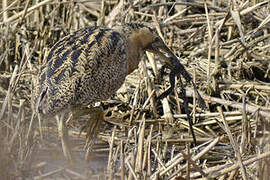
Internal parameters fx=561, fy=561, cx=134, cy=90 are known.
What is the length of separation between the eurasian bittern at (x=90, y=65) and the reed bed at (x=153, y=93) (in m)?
0.26

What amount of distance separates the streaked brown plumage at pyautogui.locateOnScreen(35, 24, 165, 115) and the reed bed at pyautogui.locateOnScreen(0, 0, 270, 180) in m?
0.30

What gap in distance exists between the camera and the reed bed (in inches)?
176

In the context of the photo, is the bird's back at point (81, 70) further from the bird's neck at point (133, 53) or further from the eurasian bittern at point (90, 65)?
the bird's neck at point (133, 53)

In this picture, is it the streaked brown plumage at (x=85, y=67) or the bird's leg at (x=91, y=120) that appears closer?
the streaked brown plumage at (x=85, y=67)

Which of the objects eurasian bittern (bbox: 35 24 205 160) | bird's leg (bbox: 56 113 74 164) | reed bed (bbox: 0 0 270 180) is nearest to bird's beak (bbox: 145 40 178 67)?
eurasian bittern (bbox: 35 24 205 160)

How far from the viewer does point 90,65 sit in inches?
187

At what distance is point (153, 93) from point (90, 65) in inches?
40.0

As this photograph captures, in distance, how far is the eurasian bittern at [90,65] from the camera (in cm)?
449

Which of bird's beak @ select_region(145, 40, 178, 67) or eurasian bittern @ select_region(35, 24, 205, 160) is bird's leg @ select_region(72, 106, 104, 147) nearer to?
eurasian bittern @ select_region(35, 24, 205, 160)

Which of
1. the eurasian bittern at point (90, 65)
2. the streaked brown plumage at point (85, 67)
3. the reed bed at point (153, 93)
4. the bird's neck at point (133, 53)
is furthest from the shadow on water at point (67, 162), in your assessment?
the bird's neck at point (133, 53)

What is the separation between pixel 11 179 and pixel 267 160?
1986 mm

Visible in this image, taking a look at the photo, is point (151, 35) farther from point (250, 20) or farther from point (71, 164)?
point (71, 164)

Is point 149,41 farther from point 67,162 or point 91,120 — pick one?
point 67,162

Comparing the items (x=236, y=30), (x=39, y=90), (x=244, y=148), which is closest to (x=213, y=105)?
(x=236, y=30)
